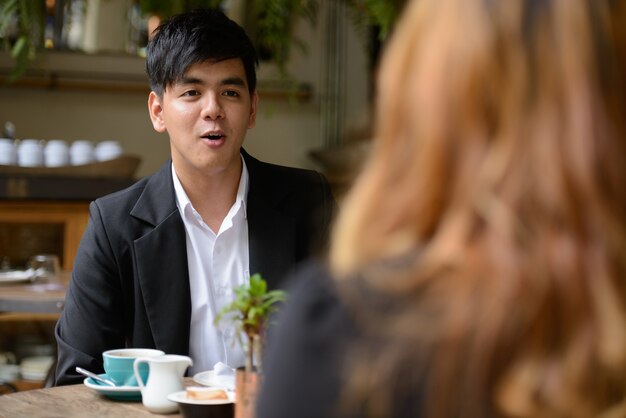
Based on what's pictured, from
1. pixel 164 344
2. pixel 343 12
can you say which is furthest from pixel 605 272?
pixel 343 12

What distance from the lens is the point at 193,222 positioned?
2.25 m

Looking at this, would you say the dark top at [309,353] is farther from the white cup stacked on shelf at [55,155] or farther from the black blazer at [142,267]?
the white cup stacked on shelf at [55,155]

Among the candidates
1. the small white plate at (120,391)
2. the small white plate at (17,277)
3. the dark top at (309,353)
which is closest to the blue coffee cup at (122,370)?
the small white plate at (120,391)

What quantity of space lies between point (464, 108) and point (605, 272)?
0.17m

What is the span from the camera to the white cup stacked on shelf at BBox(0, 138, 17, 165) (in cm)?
395

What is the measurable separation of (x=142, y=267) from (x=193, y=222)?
0.20m

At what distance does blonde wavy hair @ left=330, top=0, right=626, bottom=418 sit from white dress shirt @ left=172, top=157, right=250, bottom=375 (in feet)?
4.10

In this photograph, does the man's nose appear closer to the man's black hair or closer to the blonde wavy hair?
the man's black hair

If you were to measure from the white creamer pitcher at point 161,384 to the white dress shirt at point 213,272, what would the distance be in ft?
1.23

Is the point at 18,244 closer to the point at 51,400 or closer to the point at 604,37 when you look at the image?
the point at 51,400

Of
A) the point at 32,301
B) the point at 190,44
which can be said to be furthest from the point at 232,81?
the point at 32,301

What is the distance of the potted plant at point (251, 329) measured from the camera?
1.43 meters

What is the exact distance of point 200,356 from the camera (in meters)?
2.09

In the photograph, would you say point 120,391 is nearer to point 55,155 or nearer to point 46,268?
point 46,268
